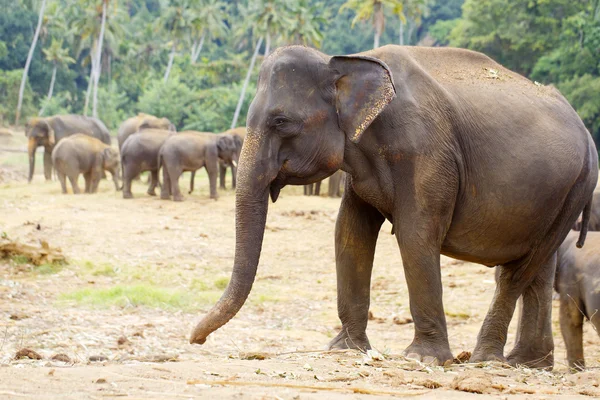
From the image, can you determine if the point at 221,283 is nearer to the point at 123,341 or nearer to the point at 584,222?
the point at 123,341

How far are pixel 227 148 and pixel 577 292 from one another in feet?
43.2

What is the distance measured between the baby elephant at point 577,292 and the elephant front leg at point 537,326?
2.47 ft

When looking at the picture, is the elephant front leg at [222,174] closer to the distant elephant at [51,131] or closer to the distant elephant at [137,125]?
the distant elephant at [137,125]

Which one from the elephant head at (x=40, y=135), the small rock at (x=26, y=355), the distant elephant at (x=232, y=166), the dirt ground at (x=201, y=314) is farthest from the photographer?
the elephant head at (x=40, y=135)

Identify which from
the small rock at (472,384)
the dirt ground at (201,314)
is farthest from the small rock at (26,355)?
the small rock at (472,384)

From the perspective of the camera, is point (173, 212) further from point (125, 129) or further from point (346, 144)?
point (346, 144)

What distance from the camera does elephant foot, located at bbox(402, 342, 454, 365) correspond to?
5.00 metres

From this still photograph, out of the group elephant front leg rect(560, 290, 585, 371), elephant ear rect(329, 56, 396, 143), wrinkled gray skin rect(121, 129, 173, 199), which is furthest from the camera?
wrinkled gray skin rect(121, 129, 173, 199)

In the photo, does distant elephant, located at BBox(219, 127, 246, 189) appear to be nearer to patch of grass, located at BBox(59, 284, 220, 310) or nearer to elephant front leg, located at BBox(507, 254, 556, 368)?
patch of grass, located at BBox(59, 284, 220, 310)

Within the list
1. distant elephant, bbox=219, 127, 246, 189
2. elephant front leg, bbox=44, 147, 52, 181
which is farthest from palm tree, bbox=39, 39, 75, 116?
distant elephant, bbox=219, 127, 246, 189

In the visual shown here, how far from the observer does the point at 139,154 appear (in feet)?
60.8

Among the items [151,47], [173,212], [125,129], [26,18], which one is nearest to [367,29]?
[151,47]

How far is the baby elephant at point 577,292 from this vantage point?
6762 mm

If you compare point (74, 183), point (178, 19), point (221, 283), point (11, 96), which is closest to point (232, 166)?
point (74, 183)
